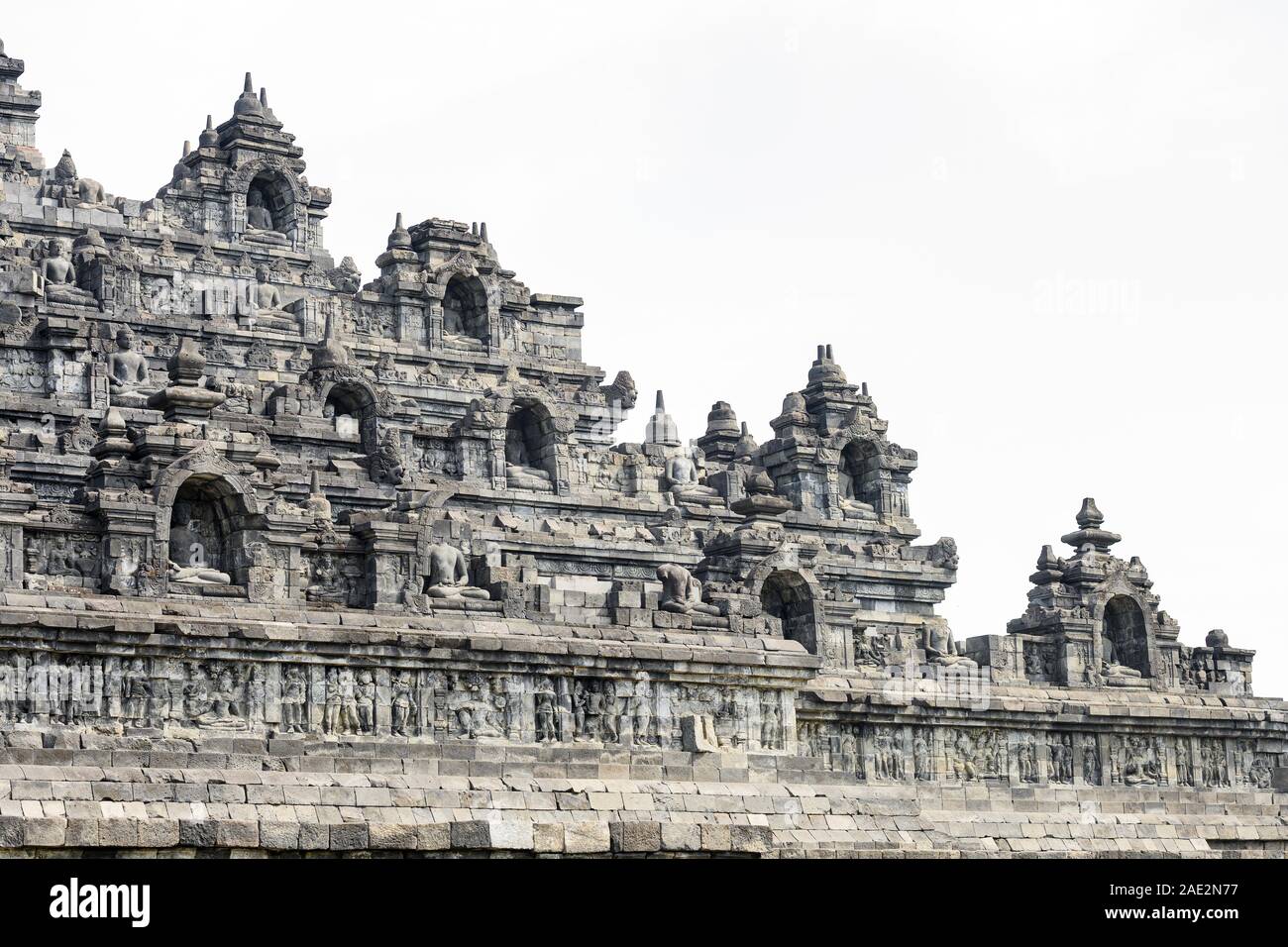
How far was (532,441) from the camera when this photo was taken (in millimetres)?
75188

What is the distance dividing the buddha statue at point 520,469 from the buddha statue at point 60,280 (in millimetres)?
10889

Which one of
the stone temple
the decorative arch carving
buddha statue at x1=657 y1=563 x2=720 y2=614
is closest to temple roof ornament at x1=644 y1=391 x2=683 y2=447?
the stone temple

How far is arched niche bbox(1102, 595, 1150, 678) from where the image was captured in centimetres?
7269

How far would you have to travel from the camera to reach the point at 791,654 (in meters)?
57.8

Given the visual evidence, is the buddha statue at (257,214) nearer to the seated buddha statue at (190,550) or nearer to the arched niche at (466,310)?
the arched niche at (466,310)

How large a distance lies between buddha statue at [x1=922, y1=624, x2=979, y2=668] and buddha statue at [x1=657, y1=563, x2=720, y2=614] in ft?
35.6

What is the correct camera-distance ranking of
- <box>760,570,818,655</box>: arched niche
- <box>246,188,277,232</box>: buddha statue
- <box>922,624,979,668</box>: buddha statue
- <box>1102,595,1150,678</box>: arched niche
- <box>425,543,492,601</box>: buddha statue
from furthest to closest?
1. <box>246,188,277,232</box>: buddha statue
2. <box>1102,595,1150,678</box>: arched niche
3. <box>922,624,979,668</box>: buddha statue
4. <box>760,570,818,655</box>: arched niche
5. <box>425,543,492,601</box>: buddha statue

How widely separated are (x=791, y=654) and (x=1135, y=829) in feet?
39.6

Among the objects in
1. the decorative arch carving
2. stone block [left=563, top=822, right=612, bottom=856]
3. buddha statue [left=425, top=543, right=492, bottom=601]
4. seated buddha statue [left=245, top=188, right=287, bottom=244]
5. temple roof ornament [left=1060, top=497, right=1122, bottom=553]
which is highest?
the decorative arch carving

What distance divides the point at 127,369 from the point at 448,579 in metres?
16.9

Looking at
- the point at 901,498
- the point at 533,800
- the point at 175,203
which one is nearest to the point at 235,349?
the point at 175,203

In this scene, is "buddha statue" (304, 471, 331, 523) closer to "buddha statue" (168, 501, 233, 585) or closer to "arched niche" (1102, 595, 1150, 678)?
"buddha statue" (168, 501, 233, 585)
